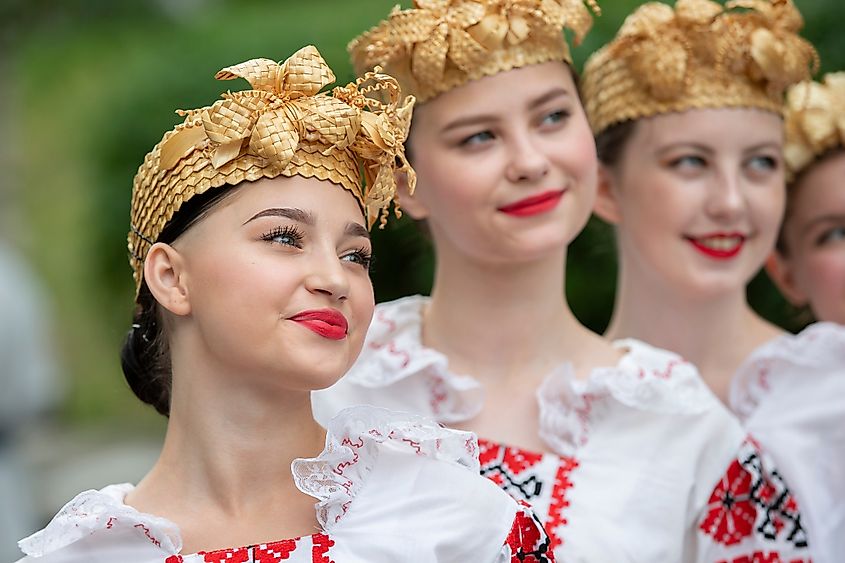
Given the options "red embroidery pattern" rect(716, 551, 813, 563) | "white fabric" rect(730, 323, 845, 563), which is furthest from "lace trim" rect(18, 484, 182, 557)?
"white fabric" rect(730, 323, 845, 563)

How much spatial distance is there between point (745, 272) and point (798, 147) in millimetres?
491

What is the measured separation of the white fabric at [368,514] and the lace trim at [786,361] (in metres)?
1.22

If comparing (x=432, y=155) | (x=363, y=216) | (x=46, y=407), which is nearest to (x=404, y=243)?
(x=46, y=407)

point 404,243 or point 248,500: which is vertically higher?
point 404,243

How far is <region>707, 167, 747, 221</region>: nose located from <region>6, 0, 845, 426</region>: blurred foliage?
112 centimetres

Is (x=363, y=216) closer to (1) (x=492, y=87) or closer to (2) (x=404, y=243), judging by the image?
(1) (x=492, y=87)

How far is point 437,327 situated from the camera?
3.39m

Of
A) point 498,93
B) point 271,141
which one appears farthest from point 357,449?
point 498,93

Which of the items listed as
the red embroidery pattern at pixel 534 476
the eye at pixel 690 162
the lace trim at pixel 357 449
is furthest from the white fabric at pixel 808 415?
the lace trim at pixel 357 449

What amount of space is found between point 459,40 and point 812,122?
122 cm

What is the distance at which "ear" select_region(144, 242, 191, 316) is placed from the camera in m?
2.53

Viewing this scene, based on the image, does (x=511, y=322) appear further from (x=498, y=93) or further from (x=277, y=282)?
(x=277, y=282)

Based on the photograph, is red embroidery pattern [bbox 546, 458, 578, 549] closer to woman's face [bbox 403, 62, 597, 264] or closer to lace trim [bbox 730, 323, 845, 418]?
woman's face [bbox 403, 62, 597, 264]

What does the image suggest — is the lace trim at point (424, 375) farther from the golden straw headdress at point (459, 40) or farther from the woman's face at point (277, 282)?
the woman's face at point (277, 282)
